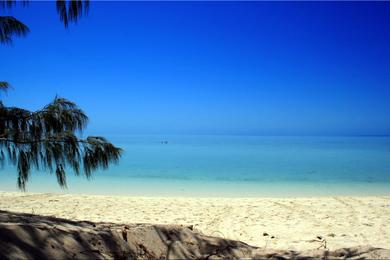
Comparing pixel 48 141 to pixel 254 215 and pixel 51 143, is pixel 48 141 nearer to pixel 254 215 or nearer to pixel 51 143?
pixel 51 143

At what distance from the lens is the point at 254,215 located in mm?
7465

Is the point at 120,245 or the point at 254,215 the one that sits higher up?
the point at 120,245

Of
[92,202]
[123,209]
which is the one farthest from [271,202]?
[92,202]

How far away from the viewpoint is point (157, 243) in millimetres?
3150

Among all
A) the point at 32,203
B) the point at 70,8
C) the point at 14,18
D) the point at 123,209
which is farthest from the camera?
the point at 32,203

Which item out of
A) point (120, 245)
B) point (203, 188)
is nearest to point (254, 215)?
point (120, 245)

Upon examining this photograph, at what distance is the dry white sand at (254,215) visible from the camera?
5715mm

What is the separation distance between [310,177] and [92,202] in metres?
11.0

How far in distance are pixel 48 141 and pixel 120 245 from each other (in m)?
1.53

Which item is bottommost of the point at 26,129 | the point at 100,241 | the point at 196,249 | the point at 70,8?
the point at 196,249

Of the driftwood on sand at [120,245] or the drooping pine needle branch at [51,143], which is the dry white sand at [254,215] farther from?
the drooping pine needle branch at [51,143]

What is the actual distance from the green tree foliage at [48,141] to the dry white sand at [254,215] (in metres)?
2.73

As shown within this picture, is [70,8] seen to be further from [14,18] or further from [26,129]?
[26,129]

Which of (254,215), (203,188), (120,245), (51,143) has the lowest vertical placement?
(203,188)
